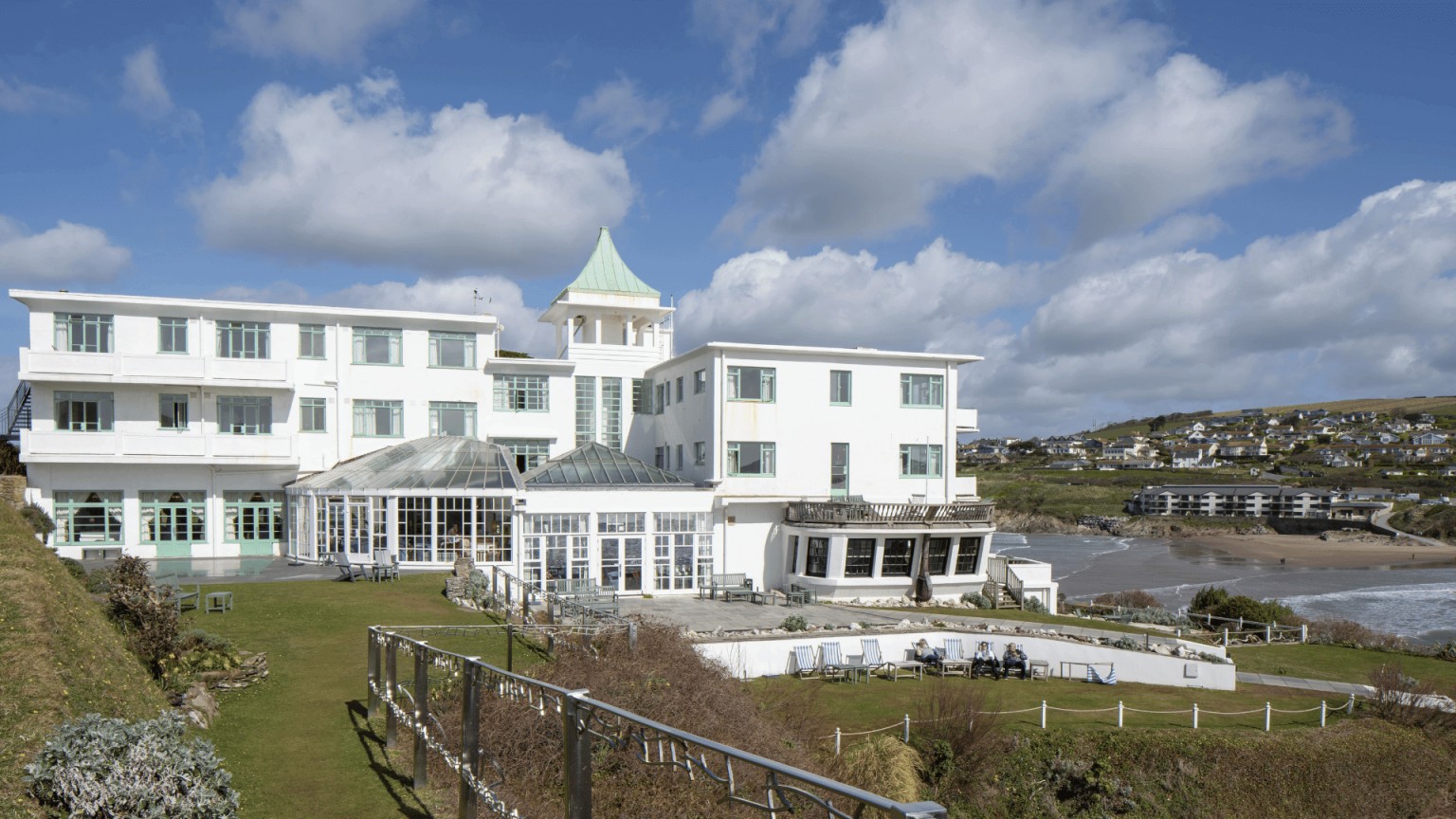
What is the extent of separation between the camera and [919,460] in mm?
35250

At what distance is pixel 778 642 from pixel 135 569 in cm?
1352

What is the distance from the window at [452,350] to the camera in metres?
34.9

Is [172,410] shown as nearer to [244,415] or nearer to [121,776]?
[244,415]

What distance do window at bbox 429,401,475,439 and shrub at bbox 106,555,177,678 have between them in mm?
19335

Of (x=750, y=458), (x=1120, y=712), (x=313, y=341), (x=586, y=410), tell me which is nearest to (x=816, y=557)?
(x=750, y=458)

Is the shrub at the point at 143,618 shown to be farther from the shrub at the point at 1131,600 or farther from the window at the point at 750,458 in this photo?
the shrub at the point at 1131,600

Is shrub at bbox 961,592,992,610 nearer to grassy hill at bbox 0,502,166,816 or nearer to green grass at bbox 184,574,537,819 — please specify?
green grass at bbox 184,574,537,819

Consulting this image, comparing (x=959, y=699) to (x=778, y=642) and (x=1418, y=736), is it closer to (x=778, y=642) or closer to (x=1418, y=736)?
(x=778, y=642)

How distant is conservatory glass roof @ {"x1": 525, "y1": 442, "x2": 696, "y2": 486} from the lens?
1183 inches

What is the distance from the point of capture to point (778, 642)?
885 inches

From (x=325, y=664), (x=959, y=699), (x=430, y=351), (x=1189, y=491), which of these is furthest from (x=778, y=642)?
(x=1189, y=491)

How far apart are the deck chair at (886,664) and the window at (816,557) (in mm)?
7924

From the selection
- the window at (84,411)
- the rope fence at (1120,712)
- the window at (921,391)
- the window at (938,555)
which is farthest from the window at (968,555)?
the window at (84,411)

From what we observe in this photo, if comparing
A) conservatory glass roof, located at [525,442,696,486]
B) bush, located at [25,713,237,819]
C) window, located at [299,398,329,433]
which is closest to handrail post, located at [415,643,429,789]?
bush, located at [25,713,237,819]
